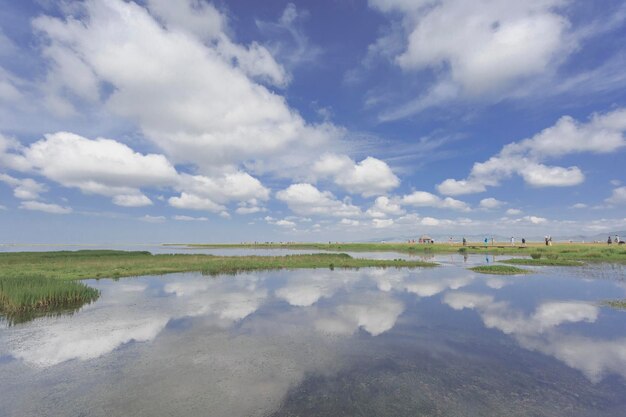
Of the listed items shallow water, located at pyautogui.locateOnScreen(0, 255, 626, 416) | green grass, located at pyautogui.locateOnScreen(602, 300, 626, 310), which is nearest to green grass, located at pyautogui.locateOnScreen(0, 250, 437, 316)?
shallow water, located at pyautogui.locateOnScreen(0, 255, 626, 416)

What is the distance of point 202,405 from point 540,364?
589 inches

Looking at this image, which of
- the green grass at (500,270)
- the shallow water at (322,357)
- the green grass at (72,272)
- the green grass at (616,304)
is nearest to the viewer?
the shallow water at (322,357)

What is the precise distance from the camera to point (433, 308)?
88.0ft

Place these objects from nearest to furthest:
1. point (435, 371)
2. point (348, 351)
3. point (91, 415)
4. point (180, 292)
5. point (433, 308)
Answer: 1. point (91, 415)
2. point (435, 371)
3. point (348, 351)
4. point (433, 308)
5. point (180, 292)

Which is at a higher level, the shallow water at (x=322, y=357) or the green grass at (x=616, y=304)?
the green grass at (x=616, y=304)

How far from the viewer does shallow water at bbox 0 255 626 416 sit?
1173 cm

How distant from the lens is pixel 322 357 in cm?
1619

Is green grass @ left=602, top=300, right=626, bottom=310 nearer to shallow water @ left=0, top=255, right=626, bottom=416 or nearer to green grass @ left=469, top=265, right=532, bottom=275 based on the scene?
shallow water @ left=0, top=255, right=626, bottom=416

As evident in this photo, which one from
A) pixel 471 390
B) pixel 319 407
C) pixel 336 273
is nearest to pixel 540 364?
pixel 471 390

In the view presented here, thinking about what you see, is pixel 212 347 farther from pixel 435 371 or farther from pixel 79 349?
pixel 435 371

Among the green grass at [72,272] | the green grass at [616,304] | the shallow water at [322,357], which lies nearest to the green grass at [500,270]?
the green grass at [72,272]

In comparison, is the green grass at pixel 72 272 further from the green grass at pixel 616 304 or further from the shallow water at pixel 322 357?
the green grass at pixel 616 304

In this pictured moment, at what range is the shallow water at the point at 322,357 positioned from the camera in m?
11.7

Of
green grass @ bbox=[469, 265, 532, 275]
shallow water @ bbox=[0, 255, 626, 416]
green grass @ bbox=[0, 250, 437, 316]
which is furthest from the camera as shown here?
green grass @ bbox=[469, 265, 532, 275]
